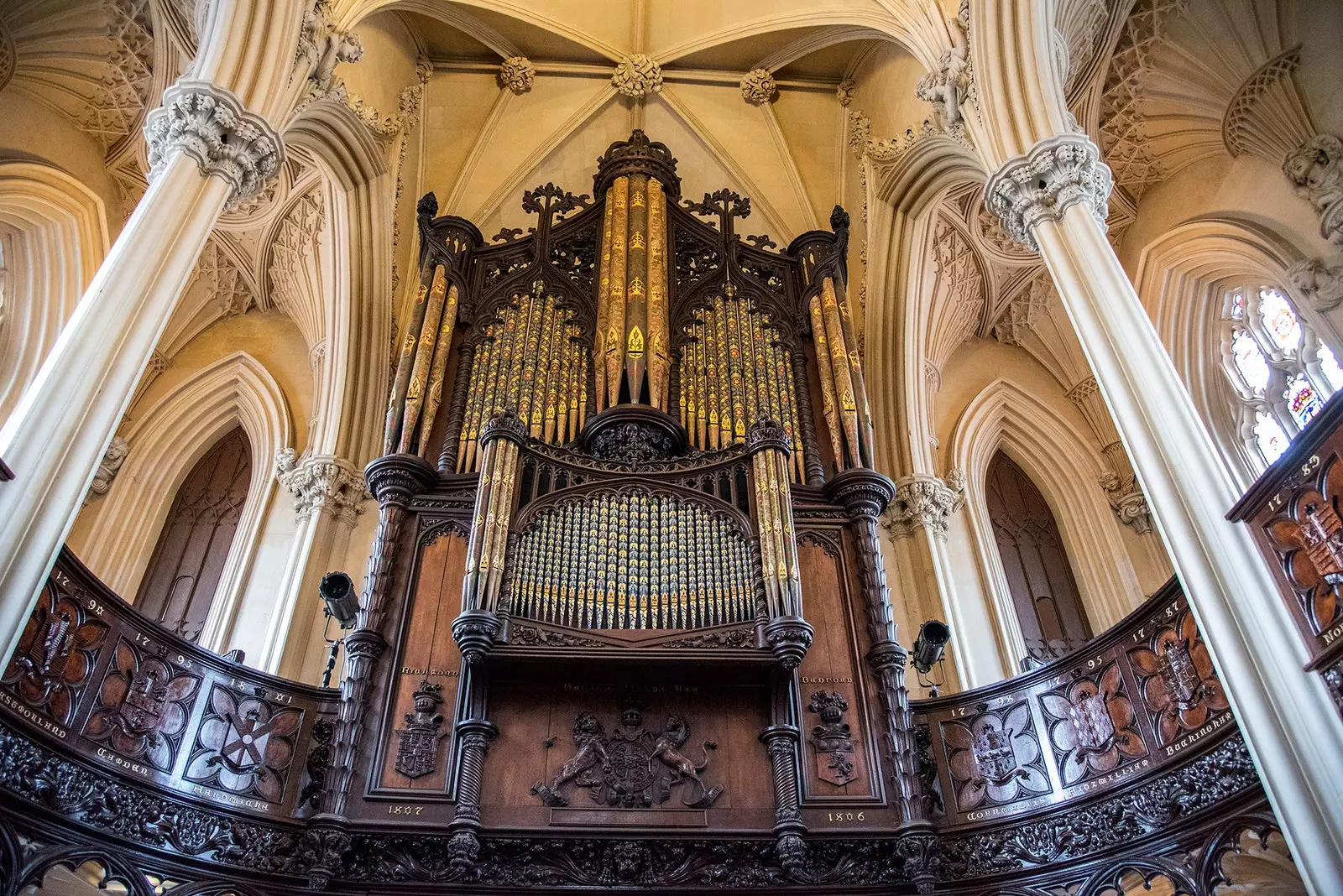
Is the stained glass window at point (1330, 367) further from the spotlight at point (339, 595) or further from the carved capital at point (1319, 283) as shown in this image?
the spotlight at point (339, 595)

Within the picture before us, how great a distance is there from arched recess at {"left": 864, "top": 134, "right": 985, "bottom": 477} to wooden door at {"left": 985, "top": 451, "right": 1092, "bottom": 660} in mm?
1725

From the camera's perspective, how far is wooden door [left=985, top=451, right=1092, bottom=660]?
12.1 m

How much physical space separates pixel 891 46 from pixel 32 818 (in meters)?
12.5

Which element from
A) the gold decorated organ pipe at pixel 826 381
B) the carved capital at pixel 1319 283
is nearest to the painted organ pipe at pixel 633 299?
the gold decorated organ pipe at pixel 826 381

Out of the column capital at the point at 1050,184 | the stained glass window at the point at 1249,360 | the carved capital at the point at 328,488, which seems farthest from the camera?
the carved capital at the point at 328,488

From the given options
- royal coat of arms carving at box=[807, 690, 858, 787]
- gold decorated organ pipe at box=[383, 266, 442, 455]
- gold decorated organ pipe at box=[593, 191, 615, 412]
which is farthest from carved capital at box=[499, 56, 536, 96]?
royal coat of arms carving at box=[807, 690, 858, 787]

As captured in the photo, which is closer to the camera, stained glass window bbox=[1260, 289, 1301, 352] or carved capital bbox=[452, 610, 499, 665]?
carved capital bbox=[452, 610, 499, 665]

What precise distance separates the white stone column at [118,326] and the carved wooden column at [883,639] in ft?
18.4

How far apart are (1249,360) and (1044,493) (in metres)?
3.12

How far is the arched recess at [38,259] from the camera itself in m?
11.1

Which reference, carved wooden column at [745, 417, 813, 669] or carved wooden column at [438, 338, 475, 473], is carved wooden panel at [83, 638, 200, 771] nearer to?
carved wooden column at [438, 338, 475, 473]

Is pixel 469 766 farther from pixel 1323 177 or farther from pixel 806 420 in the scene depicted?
pixel 1323 177

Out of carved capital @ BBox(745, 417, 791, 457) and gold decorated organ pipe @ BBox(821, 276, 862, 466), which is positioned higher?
gold decorated organ pipe @ BBox(821, 276, 862, 466)

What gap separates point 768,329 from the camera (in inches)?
425
